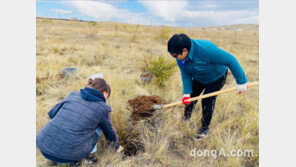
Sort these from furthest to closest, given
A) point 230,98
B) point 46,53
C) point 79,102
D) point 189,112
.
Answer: point 46,53, point 230,98, point 189,112, point 79,102

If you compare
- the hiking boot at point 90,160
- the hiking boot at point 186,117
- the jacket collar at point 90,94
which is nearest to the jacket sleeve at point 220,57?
the hiking boot at point 186,117

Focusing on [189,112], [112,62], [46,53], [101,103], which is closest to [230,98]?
[189,112]

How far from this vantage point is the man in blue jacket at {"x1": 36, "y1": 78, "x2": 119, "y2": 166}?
154 cm

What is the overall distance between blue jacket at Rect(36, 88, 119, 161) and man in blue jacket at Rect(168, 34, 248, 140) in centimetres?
104

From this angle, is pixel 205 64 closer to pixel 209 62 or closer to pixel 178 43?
pixel 209 62

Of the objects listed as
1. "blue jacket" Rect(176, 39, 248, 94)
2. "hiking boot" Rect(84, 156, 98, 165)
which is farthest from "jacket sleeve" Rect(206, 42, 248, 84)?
"hiking boot" Rect(84, 156, 98, 165)

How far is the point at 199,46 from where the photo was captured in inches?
74.1

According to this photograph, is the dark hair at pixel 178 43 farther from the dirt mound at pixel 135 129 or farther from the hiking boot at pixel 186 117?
the hiking boot at pixel 186 117

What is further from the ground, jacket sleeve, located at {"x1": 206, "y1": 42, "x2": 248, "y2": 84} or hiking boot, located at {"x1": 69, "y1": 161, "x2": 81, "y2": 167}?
jacket sleeve, located at {"x1": 206, "y1": 42, "x2": 248, "y2": 84}

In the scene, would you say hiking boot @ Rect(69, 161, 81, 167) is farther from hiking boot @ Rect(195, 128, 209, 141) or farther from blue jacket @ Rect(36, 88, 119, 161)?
hiking boot @ Rect(195, 128, 209, 141)

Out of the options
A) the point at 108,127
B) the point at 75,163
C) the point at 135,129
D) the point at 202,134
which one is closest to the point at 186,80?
the point at 202,134

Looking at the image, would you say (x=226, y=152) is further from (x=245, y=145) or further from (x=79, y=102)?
(x=79, y=102)

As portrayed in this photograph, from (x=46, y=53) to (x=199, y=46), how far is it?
22.1 feet

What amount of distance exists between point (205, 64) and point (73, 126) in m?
1.65
